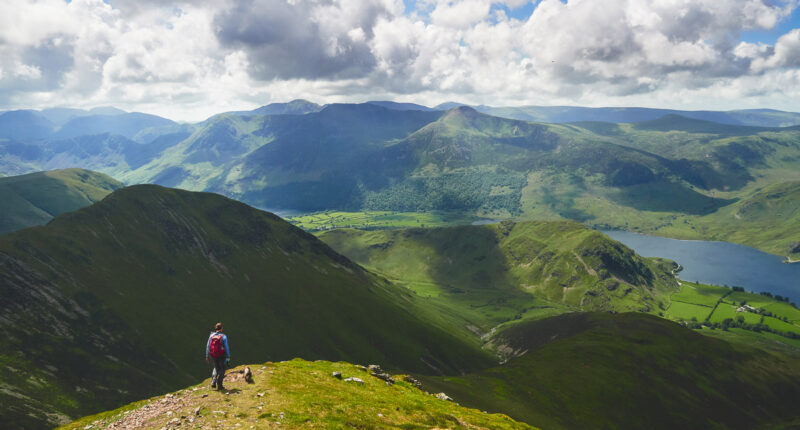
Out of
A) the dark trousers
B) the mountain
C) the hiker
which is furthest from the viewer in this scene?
the mountain

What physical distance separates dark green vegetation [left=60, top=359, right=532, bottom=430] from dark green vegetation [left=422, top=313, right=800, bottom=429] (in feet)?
191

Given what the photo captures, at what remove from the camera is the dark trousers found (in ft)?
109

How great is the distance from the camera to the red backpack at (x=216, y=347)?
105 feet

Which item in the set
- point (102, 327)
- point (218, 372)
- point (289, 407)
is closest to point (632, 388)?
point (289, 407)

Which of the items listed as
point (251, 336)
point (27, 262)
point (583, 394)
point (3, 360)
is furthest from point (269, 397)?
point (27, 262)

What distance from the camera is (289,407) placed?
33.1 meters

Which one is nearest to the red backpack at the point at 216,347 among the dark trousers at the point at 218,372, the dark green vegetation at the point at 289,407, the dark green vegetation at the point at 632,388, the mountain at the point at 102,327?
the dark trousers at the point at 218,372

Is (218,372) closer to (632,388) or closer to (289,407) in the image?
(289,407)

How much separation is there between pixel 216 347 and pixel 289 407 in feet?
26.2

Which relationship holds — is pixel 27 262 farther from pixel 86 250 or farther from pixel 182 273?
pixel 182 273

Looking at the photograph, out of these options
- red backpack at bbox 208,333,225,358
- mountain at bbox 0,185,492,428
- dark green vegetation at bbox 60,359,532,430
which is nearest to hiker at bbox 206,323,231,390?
red backpack at bbox 208,333,225,358

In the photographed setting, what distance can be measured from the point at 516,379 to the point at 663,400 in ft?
220

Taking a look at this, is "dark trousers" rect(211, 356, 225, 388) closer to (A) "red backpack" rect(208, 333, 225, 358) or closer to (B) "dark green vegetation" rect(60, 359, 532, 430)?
(A) "red backpack" rect(208, 333, 225, 358)

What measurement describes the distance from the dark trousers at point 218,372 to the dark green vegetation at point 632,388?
240 feet
